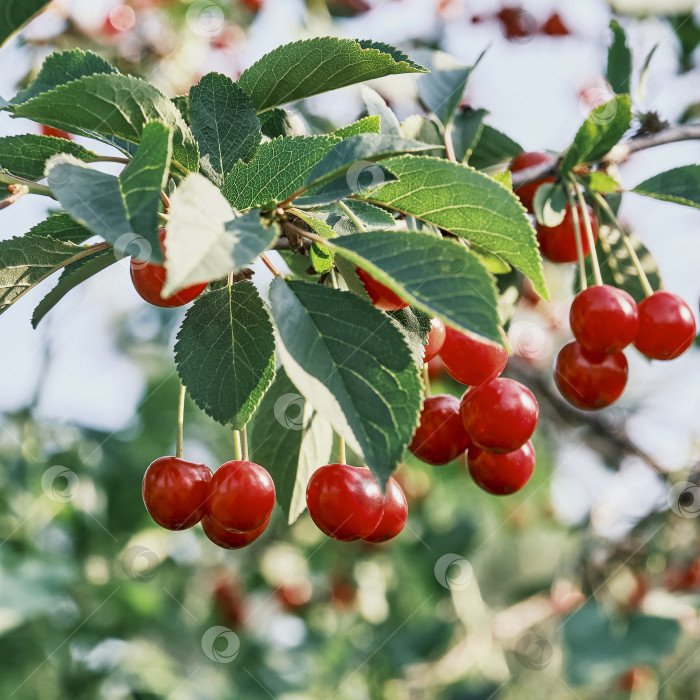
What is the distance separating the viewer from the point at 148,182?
646 mm

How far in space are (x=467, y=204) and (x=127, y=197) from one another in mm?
385

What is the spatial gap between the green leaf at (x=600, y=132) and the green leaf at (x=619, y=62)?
0.37 meters

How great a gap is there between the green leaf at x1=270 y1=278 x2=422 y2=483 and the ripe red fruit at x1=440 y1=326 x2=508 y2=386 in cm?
30

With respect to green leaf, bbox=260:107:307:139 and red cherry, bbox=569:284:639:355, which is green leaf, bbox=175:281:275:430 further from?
red cherry, bbox=569:284:639:355

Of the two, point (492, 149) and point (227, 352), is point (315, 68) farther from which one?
point (492, 149)

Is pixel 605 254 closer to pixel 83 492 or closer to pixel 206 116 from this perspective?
pixel 206 116

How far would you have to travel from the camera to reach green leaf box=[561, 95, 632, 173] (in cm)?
118

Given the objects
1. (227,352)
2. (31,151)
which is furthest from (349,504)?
(31,151)

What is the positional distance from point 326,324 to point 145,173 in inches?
10.0

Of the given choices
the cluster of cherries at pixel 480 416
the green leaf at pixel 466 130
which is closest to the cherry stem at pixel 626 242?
the green leaf at pixel 466 130

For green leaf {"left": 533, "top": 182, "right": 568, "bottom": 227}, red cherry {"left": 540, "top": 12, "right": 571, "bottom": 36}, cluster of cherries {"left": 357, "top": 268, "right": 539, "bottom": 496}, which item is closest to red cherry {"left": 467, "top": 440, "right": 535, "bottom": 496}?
cluster of cherries {"left": 357, "top": 268, "right": 539, "bottom": 496}

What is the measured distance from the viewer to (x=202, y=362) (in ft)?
3.08

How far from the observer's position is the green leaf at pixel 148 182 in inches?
24.5

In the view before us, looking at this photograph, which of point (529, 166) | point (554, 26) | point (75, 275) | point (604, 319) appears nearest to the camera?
point (75, 275)
